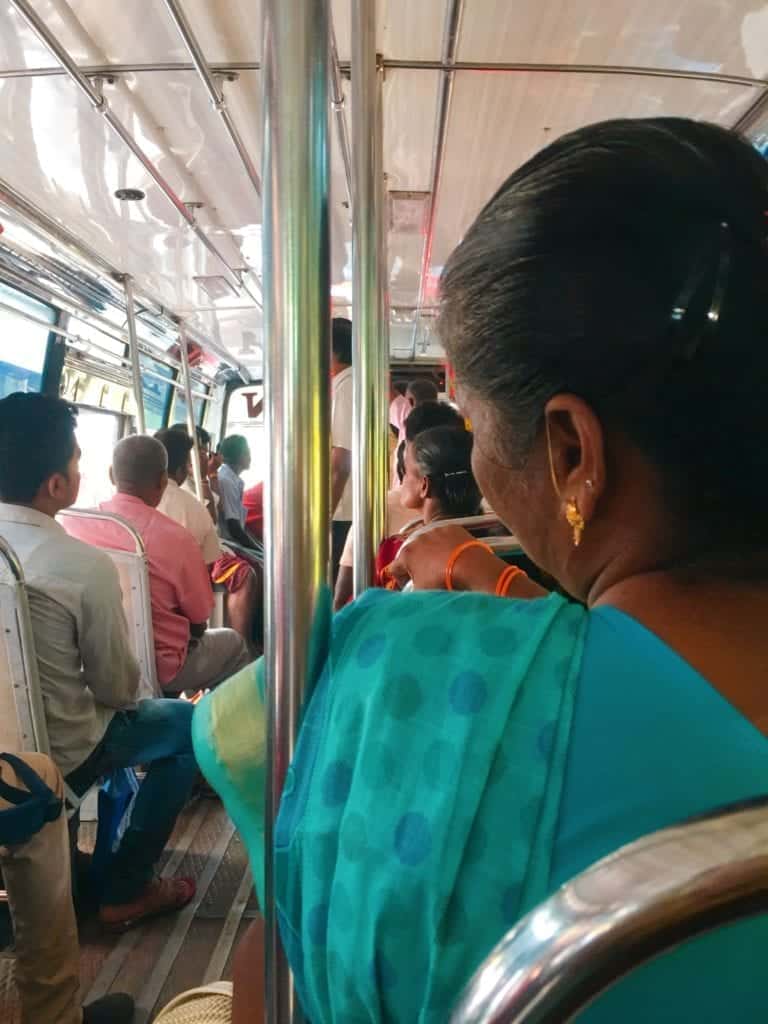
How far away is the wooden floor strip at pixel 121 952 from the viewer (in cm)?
227

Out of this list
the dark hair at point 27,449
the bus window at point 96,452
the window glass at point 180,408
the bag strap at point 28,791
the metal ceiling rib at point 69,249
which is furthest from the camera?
the window glass at point 180,408

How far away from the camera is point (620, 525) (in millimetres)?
569

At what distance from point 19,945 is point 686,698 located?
201cm

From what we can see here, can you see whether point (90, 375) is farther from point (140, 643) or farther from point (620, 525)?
point (620, 525)

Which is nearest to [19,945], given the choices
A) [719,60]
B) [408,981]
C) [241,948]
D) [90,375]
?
[241,948]

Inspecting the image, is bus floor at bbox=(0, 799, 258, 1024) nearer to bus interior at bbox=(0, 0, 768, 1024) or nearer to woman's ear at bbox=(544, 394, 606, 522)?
bus interior at bbox=(0, 0, 768, 1024)

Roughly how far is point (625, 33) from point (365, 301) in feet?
5.30

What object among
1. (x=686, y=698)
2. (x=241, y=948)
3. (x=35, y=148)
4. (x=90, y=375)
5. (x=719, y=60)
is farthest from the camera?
(x=90, y=375)

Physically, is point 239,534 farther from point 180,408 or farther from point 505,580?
point 505,580

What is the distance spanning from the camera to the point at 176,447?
4.85m

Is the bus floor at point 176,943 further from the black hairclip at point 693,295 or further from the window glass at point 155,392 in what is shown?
the window glass at point 155,392

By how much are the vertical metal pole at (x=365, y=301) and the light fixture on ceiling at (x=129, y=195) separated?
2568 mm

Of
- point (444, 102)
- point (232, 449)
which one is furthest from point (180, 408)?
point (444, 102)

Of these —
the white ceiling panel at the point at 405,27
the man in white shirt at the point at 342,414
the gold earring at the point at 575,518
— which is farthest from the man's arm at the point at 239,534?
the gold earring at the point at 575,518
